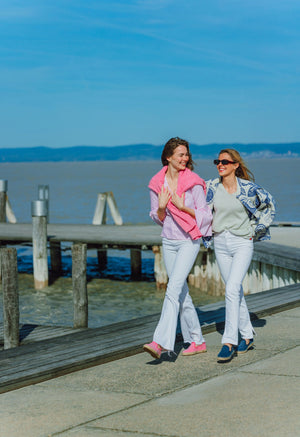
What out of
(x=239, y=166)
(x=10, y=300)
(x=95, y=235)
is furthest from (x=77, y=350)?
(x=95, y=235)

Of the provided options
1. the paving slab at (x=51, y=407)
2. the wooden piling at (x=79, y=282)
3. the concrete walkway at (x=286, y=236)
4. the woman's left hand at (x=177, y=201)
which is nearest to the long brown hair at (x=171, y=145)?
the woman's left hand at (x=177, y=201)

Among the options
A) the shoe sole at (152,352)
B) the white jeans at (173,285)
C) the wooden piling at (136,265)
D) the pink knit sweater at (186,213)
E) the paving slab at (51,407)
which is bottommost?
the wooden piling at (136,265)

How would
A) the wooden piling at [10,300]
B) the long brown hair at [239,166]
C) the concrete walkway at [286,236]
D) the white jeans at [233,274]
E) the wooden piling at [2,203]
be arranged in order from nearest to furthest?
the white jeans at [233,274] → the long brown hair at [239,166] → the wooden piling at [10,300] → the concrete walkway at [286,236] → the wooden piling at [2,203]

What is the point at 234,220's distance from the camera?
6.50 metres

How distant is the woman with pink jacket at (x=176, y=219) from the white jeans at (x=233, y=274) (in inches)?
10.9

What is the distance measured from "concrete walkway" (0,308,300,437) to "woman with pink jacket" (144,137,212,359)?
38 centimetres

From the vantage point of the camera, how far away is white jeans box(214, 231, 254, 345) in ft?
21.0

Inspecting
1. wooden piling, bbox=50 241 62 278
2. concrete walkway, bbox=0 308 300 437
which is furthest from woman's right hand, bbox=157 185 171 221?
wooden piling, bbox=50 241 62 278

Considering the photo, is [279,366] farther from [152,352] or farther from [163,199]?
[163,199]

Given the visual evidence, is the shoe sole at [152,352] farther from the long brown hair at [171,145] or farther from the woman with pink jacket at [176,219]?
the long brown hair at [171,145]

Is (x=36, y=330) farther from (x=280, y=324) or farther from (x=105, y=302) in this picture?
(x=105, y=302)

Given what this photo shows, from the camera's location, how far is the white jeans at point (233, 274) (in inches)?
252

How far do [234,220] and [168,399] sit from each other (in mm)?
1935

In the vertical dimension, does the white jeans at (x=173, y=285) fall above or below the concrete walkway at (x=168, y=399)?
above
